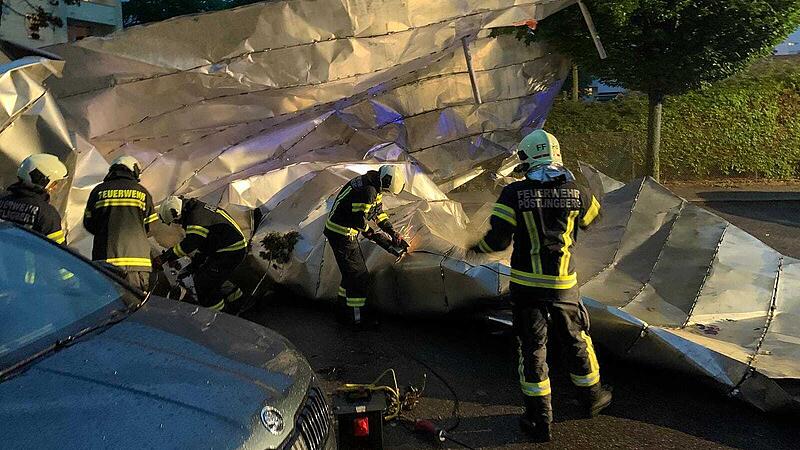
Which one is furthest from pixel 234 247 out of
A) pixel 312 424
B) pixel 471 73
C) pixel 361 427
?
pixel 471 73

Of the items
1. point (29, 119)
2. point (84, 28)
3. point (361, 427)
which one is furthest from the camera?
point (84, 28)

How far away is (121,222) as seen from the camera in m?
5.29

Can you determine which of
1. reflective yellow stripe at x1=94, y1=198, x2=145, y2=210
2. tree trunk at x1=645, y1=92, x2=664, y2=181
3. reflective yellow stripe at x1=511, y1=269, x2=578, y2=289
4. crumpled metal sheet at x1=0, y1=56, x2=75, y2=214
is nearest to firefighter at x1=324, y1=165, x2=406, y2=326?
reflective yellow stripe at x1=94, y1=198, x2=145, y2=210

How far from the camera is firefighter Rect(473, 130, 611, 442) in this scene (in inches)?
154

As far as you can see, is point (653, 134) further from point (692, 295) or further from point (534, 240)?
point (534, 240)

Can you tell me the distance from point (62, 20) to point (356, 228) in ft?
64.6

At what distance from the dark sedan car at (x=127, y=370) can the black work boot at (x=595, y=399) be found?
2039 mm

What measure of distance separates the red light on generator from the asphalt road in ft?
1.37

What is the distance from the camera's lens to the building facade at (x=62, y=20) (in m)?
19.0

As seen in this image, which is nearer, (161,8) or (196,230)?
(196,230)

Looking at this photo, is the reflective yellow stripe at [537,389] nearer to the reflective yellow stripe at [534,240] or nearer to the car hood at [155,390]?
the reflective yellow stripe at [534,240]

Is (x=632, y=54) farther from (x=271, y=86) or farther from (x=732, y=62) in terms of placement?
(x=271, y=86)

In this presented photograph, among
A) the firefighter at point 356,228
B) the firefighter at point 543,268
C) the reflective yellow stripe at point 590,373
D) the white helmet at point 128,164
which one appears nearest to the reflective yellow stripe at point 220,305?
the firefighter at point 356,228

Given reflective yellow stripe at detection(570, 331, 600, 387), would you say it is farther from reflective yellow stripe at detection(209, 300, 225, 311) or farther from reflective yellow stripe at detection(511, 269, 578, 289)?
reflective yellow stripe at detection(209, 300, 225, 311)
